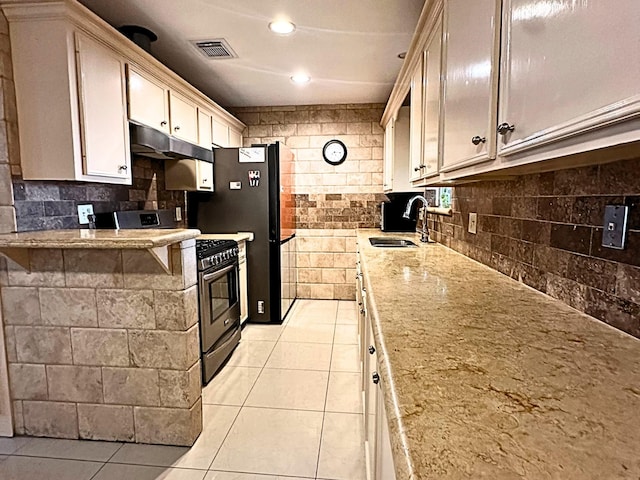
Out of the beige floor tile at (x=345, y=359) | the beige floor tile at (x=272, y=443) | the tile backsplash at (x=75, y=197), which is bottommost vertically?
the beige floor tile at (x=272, y=443)

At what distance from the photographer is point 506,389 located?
0.67m

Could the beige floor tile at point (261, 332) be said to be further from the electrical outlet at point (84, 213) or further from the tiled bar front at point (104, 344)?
the electrical outlet at point (84, 213)

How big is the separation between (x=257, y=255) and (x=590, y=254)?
306 centimetres

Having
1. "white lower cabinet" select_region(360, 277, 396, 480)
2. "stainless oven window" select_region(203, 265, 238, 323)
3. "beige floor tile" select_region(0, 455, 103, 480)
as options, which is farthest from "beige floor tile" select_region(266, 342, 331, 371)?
"white lower cabinet" select_region(360, 277, 396, 480)

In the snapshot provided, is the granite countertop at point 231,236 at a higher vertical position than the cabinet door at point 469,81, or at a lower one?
lower

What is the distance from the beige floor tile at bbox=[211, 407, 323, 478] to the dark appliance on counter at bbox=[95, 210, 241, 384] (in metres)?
0.58

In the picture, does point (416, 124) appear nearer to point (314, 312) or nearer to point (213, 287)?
point (213, 287)

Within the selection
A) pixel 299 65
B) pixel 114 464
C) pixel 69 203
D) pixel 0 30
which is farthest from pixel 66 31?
pixel 114 464

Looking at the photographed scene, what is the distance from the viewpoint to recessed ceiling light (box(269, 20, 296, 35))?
242 cm

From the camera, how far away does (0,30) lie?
1860 mm

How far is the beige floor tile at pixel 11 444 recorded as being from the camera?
185 centimetres

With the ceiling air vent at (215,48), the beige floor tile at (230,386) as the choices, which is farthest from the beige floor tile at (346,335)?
the ceiling air vent at (215,48)

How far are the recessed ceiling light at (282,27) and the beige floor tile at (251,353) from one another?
2474 mm

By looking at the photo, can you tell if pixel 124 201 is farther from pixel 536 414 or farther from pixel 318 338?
pixel 536 414
